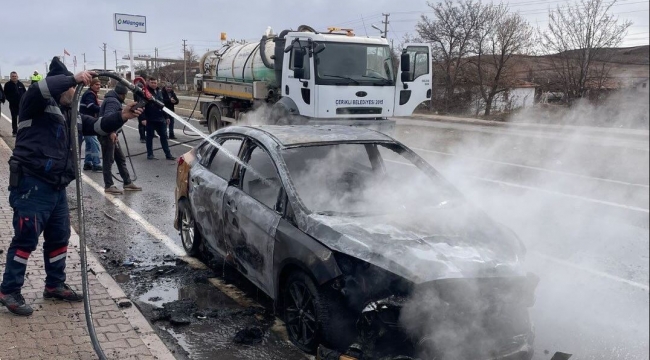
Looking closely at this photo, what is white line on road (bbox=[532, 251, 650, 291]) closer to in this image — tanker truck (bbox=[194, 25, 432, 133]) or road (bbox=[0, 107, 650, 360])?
road (bbox=[0, 107, 650, 360])

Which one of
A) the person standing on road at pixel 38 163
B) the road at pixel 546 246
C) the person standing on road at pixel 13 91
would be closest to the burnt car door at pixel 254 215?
the road at pixel 546 246

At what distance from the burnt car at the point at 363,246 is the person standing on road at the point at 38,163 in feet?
3.92

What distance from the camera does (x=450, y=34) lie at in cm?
2591

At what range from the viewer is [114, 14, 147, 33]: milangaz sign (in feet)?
65.4

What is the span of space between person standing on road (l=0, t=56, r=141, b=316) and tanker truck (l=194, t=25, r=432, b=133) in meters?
7.28

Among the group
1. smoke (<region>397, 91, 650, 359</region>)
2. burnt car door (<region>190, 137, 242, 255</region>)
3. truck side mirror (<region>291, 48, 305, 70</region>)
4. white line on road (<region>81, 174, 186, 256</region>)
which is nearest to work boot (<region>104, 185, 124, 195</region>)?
white line on road (<region>81, 174, 186, 256</region>)

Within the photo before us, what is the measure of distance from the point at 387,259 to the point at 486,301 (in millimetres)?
656

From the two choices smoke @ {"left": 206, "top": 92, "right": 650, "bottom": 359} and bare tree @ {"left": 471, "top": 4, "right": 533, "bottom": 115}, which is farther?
bare tree @ {"left": 471, "top": 4, "right": 533, "bottom": 115}

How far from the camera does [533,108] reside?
6637 millimetres

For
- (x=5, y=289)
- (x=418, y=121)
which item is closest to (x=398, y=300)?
(x=5, y=289)

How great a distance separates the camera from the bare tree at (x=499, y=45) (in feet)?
30.3

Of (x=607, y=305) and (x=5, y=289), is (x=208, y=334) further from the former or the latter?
(x=607, y=305)

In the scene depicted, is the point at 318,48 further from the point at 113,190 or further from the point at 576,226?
the point at 576,226

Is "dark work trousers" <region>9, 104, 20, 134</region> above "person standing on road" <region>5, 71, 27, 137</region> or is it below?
below
